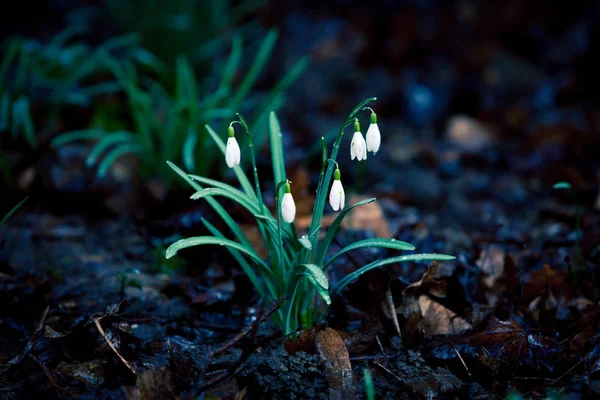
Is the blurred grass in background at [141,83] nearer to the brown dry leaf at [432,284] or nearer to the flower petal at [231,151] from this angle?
the flower petal at [231,151]

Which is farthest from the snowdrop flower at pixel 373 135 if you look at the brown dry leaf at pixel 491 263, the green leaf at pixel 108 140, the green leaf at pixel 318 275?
the green leaf at pixel 108 140

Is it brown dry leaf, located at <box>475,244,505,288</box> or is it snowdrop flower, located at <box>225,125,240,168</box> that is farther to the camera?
brown dry leaf, located at <box>475,244,505,288</box>

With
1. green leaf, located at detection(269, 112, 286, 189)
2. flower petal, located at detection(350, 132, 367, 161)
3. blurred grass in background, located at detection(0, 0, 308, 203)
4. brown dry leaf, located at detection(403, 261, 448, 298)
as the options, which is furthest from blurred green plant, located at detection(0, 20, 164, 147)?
brown dry leaf, located at detection(403, 261, 448, 298)

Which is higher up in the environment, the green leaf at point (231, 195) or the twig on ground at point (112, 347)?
the green leaf at point (231, 195)

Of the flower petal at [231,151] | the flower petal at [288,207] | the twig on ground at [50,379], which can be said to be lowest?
the twig on ground at [50,379]

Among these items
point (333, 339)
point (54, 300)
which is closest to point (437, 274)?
point (333, 339)

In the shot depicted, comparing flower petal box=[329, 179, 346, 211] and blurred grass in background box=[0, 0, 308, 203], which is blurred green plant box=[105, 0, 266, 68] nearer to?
blurred grass in background box=[0, 0, 308, 203]
